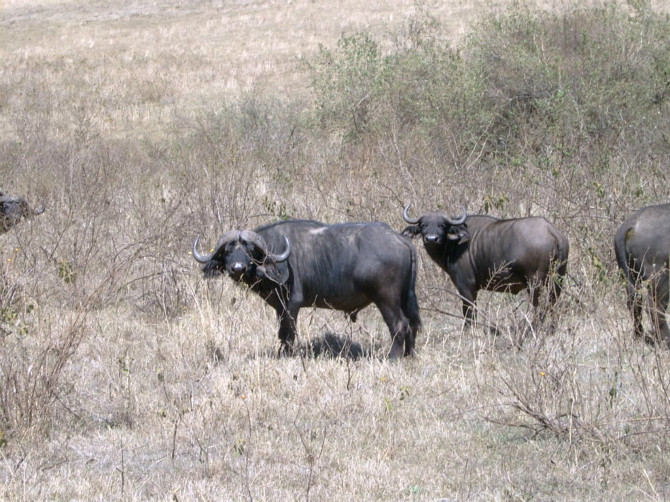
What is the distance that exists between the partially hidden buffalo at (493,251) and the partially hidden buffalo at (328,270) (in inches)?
34.7

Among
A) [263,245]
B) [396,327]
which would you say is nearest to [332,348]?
[396,327]

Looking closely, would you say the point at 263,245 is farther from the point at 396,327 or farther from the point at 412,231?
the point at 412,231

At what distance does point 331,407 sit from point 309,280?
1689 millimetres

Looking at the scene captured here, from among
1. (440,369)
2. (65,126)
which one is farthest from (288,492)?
(65,126)

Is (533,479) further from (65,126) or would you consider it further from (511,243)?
(65,126)

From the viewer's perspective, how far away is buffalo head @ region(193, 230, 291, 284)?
24.6ft

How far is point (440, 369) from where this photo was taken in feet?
23.8

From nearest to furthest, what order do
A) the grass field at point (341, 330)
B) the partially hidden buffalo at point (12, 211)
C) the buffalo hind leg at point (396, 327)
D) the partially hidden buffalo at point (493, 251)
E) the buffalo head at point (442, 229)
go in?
the grass field at point (341, 330)
the buffalo hind leg at point (396, 327)
the partially hidden buffalo at point (493, 251)
the buffalo head at point (442, 229)
the partially hidden buffalo at point (12, 211)

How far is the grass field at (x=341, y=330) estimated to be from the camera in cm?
531

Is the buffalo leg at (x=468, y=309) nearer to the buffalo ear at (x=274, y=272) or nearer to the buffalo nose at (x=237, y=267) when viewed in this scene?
the buffalo ear at (x=274, y=272)

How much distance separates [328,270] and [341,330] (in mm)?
1056

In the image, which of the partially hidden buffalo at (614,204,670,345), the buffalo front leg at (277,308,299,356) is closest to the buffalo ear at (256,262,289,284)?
the buffalo front leg at (277,308,299,356)

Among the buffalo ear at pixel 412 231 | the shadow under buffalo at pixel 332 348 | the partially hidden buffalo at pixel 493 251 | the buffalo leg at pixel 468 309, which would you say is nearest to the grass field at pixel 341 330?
the shadow under buffalo at pixel 332 348

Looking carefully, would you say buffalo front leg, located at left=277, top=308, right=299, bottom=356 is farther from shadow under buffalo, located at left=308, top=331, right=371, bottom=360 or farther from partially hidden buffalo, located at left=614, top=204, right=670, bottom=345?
partially hidden buffalo, located at left=614, top=204, right=670, bottom=345
